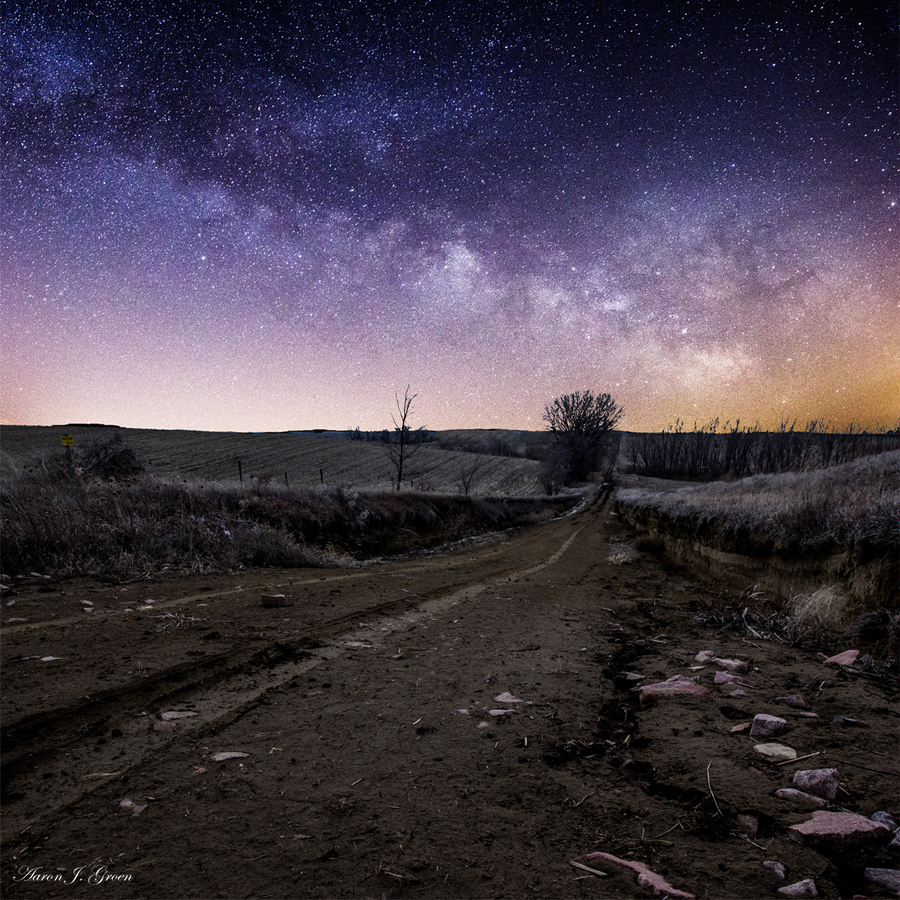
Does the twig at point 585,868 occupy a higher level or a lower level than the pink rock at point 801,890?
lower

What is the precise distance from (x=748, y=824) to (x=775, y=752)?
0.78m

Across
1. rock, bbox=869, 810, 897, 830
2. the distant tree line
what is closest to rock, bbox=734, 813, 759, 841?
rock, bbox=869, 810, 897, 830

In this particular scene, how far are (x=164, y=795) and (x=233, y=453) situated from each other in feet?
174

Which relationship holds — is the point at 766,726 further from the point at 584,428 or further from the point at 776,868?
the point at 584,428

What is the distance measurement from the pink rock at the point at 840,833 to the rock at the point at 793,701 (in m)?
1.42

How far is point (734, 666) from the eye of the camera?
410 cm

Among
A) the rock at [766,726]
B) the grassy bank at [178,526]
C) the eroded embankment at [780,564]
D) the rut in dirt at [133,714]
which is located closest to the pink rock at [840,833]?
the rock at [766,726]

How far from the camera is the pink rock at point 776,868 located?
70.2 inches

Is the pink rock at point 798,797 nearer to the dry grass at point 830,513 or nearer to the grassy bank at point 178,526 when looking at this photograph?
the dry grass at point 830,513

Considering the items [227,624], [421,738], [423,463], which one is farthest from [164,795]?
[423,463]

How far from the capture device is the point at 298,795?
229 cm

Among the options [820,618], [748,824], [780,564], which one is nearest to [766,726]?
[748,824]

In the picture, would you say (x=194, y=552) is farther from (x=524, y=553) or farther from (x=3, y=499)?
(x=524, y=553)

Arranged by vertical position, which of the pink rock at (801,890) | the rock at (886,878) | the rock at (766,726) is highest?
the rock at (886,878)
